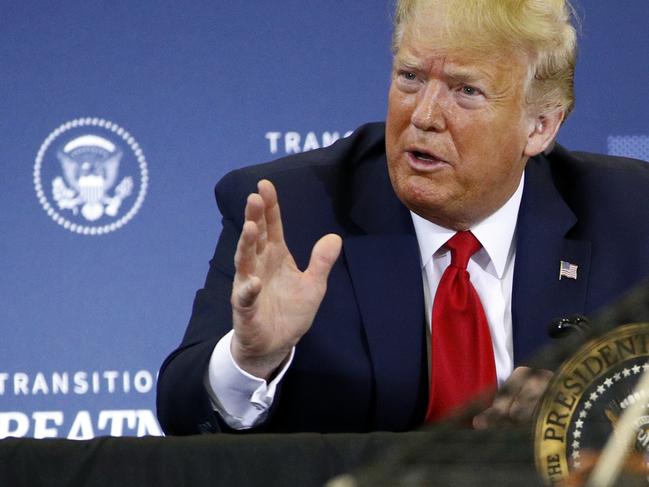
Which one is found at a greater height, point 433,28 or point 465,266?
point 433,28

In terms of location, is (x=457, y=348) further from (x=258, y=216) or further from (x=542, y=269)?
(x=258, y=216)

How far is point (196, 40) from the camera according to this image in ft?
7.84

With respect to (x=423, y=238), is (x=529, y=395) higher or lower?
higher

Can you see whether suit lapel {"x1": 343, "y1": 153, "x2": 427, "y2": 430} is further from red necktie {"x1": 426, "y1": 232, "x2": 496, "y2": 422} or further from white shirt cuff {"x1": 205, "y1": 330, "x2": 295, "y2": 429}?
white shirt cuff {"x1": 205, "y1": 330, "x2": 295, "y2": 429}

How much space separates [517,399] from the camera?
49 cm

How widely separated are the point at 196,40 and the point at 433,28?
0.89 meters

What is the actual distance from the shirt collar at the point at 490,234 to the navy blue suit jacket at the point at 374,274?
0.06 ft

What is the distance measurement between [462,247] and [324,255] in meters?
0.42

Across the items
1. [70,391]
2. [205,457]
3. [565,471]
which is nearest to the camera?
[565,471]

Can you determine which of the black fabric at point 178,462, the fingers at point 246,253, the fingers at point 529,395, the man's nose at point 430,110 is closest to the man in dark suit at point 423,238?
the man's nose at point 430,110

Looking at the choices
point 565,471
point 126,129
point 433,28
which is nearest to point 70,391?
point 126,129

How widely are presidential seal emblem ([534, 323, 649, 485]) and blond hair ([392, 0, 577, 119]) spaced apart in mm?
1147

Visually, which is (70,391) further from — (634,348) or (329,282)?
(634,348)

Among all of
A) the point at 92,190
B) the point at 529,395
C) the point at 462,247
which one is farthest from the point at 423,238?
the point at 529,395
